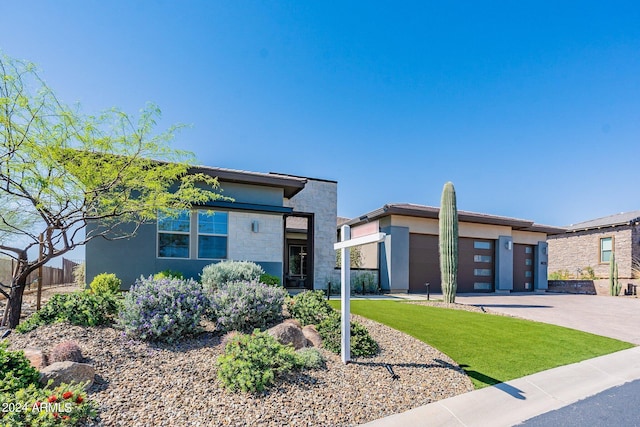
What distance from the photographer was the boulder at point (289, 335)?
5.17 m

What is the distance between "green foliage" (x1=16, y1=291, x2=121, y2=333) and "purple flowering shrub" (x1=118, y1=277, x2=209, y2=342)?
1.95 feet

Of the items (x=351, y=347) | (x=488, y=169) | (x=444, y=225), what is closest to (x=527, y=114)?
(x=488, y=169)

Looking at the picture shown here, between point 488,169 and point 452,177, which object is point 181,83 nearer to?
point 452,177

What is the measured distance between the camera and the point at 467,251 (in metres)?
18.4

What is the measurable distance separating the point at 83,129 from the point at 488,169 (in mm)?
14679

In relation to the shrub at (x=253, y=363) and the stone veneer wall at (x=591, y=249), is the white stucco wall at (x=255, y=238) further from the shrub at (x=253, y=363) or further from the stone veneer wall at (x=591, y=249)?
the stone veneer wall at (x=591, y=249)

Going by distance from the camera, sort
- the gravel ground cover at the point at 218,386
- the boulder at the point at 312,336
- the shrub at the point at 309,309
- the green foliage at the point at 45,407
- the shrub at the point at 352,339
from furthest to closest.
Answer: the shrub at the point at 309,309, the boulder at the point at 312,336, the shrub at the point at 352,339, the gravel ground cover at the point at 218,386, the green foliage at the point at 45,407

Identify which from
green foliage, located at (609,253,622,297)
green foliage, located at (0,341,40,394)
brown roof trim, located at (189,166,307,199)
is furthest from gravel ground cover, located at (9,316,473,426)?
green foliage, located at (609,253,622,297)

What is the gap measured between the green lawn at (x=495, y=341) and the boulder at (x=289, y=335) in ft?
8.06

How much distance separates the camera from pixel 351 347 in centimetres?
523

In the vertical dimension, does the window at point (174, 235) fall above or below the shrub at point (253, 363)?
above

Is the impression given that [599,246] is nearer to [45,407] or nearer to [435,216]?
[435,216]

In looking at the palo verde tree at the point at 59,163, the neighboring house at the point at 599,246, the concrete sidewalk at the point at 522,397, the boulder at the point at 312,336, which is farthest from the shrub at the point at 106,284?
the neighboring house at the point at 599,246

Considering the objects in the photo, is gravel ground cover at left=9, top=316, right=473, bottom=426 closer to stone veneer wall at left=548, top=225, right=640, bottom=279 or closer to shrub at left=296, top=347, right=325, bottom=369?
shrub at left=296, top=347, right=325, bottom=369
